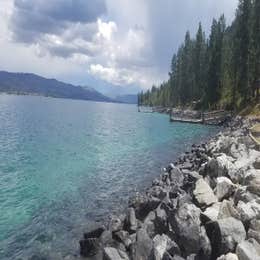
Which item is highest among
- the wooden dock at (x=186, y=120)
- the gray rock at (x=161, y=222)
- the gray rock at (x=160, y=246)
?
the gray rock at (x=160, y=246)

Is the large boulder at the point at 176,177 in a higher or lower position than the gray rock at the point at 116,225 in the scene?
higher

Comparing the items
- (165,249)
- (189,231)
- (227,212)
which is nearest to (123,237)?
(165,249)

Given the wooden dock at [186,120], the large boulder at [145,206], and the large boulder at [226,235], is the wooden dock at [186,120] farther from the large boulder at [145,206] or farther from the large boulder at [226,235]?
the large boulder at [226,235]

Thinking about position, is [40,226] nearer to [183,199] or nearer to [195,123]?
[183,199]

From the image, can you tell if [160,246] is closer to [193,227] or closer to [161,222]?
[193,227]

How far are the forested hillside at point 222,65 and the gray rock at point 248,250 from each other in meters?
67.2

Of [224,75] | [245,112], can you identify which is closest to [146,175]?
[245,112]

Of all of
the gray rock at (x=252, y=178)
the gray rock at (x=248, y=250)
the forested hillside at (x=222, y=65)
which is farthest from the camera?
the forested hillside at (x=222, y=65)

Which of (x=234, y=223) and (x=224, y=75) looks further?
(x=224, y=75)

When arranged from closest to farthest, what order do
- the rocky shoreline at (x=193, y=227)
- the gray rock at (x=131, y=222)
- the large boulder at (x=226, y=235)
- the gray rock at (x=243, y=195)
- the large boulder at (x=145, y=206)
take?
the large boulder at (x=226, y=235) → the rocky shoreline at (x=193, y=227) → the gray rock at (x=243, y=195) → the gray rock at (x=131, y=222) → the large boulder at (x=145, y=206)

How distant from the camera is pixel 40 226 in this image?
17016 mm

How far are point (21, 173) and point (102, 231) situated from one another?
1504cm

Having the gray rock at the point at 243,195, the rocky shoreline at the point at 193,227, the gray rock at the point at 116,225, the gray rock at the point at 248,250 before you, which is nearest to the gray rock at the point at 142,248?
the rocky shoreline at the point at 193,227

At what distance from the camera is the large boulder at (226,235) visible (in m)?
10.3
